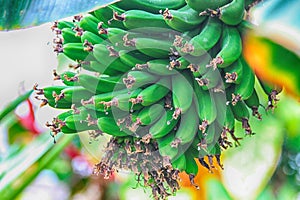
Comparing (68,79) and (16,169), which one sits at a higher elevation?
(68,79)

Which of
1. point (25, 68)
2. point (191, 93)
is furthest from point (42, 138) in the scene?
point (191, 93)

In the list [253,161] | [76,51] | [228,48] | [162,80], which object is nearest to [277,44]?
[228,48]

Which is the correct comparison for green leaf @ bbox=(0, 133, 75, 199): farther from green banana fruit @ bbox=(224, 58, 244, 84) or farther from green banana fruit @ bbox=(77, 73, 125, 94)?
green banana fruit @ bbox=(224, 58, 244, 84)

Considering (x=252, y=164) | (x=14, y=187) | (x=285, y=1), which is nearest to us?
(x=285, y=1)

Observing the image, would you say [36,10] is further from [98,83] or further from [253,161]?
[253,161]

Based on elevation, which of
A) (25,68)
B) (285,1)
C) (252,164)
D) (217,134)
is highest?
(285,1)

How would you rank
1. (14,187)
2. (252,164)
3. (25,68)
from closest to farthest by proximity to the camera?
(14,187) < (252,164) < (25,68)

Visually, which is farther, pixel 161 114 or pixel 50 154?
pixel 50 154

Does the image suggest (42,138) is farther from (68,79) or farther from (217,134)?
(217,134)
